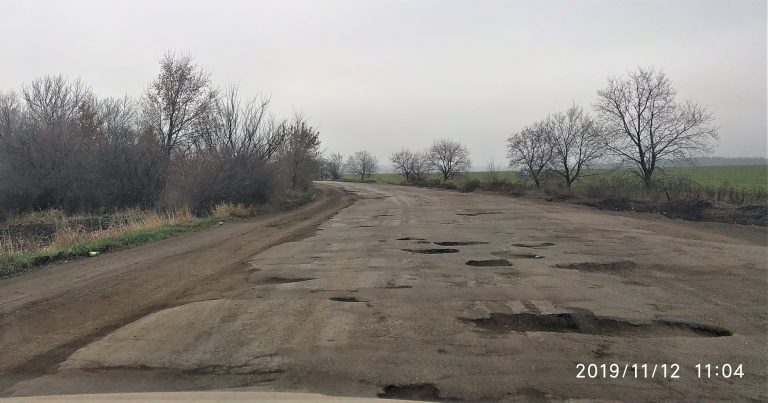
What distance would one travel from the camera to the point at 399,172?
65.4 metres

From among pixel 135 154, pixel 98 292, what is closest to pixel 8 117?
pixel 135 154

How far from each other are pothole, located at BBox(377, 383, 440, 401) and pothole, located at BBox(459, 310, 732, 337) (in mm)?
1534

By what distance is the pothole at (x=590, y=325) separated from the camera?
5004mm

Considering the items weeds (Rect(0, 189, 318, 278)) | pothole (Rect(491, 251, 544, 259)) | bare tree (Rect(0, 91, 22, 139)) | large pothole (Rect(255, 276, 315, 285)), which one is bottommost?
large pothole (Rect(255, 276, 315, 285))

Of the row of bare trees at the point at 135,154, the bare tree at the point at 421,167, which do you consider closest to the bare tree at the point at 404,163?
the bare tree at the point at 421,167

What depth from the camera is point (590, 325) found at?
17.3ft

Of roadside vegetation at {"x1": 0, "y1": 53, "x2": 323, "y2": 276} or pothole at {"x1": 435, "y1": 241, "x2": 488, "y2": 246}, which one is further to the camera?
roadside vegetation at {"x1": 0, "y1": 53, "x2": 323, "y2": 276}

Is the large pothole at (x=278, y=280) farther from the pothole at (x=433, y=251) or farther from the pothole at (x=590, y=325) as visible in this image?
the pothole at (x=590, y=325)

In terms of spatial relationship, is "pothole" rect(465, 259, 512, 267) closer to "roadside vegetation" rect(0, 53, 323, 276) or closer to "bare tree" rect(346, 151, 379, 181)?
"roadside vegetation" rect(0, 53, 323, 276)

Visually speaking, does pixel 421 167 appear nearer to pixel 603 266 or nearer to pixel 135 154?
pixel 135 154

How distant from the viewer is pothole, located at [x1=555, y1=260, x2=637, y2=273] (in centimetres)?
802

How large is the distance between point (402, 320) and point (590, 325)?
83.1 inches

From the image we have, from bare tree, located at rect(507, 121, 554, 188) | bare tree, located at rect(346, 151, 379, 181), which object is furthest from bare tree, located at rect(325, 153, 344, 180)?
bare tree, located at rect(507, 121, 554, 188)

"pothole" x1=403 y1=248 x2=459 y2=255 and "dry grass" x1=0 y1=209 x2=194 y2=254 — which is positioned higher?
"dry grass" x1=0 y1=209 x2=194 y2=254
